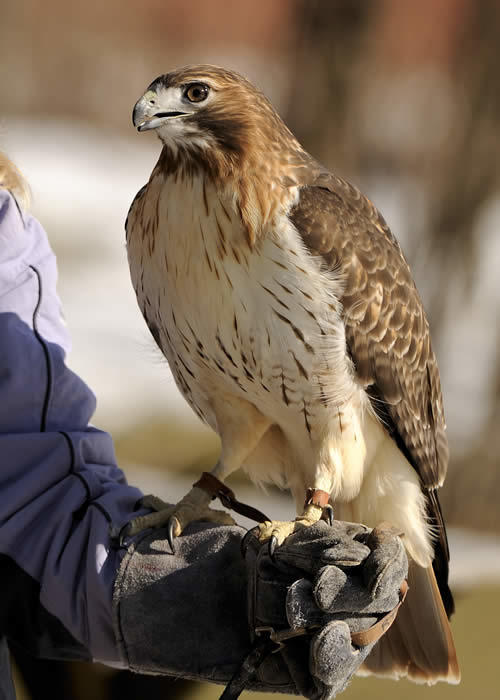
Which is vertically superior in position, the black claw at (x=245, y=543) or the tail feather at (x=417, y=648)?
the black claw at (x=245, y=543)

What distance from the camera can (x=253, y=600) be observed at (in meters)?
1.66

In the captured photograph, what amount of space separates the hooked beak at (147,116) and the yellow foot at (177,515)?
750mm

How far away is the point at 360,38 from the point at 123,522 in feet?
10.7

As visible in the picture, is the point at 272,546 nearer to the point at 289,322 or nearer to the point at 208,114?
the point at 289,322

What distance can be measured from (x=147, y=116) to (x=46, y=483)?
0.73 m

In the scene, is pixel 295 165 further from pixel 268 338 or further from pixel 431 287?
pixel 431 287

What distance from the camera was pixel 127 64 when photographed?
9008 mm

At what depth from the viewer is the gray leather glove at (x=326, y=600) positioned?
5.05 feet

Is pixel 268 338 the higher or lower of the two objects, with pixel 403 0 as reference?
lower

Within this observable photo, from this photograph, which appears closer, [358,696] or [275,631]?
[275,631]

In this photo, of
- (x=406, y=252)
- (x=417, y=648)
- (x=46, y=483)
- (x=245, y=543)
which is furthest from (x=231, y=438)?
(x=406, y=252)

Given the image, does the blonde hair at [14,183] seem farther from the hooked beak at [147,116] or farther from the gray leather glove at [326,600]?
the gray leather glove at [326,600]

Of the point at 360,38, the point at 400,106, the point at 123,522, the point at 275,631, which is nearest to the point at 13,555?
the point at 123,522

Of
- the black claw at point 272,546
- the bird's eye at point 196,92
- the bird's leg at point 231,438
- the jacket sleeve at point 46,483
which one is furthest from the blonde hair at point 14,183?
the black claw at point 272,546
